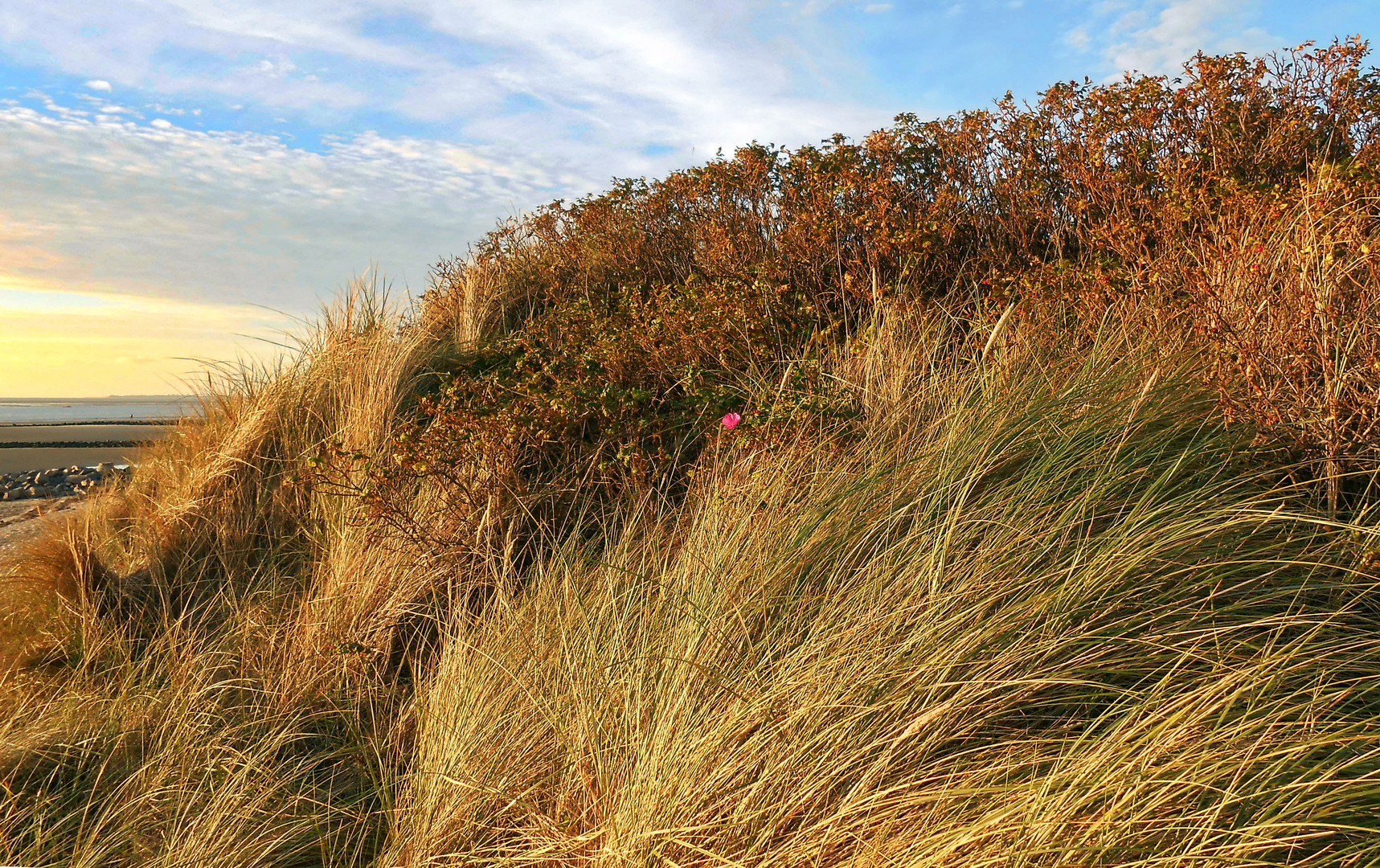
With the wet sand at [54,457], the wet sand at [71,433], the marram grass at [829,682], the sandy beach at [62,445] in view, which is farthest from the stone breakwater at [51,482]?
the marram grass at [829,682]

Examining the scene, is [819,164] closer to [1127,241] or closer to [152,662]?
[1127,241]

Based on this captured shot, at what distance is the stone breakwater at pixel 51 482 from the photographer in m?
10.4

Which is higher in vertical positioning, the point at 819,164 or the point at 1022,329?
the point at 819,164

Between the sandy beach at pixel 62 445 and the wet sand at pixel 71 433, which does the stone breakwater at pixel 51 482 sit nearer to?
the sandy beach at pixel 62 445

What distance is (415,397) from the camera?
5691 mm

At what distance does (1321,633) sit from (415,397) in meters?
4.72

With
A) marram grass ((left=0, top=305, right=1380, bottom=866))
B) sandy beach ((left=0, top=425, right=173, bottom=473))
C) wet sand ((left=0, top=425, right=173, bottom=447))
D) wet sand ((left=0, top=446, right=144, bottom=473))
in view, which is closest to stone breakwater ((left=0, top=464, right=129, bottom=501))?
sandy beach ((left=0, top=425, right=173, bottom=473))

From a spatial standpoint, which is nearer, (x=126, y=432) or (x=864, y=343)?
(x=864, y=343)

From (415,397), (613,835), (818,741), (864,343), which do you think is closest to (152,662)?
(415,397)

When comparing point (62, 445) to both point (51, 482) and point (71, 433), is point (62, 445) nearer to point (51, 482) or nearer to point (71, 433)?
point (71, 433)

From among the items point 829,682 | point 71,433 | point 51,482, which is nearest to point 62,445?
point 71,433

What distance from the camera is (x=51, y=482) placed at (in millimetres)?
12031

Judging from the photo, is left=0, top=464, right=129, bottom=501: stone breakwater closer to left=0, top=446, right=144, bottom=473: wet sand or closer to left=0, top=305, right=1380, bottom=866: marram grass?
left=0, top=446, right=144, bottom=473: wet sand

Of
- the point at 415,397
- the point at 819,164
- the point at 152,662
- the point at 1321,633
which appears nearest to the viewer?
the point at 1321,633
